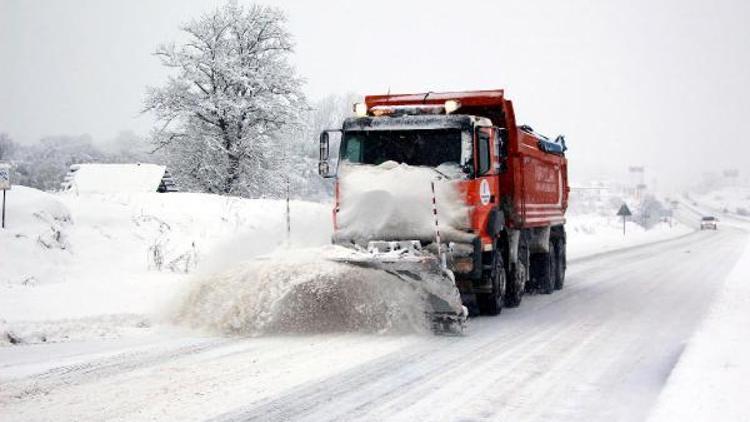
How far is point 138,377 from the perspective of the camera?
596cm

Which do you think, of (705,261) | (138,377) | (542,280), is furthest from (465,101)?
(705,261)

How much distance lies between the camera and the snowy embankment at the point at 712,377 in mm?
4953

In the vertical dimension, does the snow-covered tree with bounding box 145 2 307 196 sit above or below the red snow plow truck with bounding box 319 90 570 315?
above

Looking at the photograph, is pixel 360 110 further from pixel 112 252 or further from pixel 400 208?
pixel 112 252

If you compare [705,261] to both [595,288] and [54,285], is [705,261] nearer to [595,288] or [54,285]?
[595,288]

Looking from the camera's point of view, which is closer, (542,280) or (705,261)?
(542,280)

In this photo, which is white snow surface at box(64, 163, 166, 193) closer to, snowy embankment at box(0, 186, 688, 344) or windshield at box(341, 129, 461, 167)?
snowy embankment at box(0, 186, 688, 344)

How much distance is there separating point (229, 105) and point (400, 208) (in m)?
27.9

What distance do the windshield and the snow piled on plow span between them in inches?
81.2

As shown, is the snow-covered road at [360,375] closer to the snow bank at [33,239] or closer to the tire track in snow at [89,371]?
the tire track in snow at [89,371]

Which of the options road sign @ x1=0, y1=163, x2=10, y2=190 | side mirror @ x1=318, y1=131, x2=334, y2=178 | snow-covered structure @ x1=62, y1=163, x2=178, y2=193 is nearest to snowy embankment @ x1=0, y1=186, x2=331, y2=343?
road sign @ x1=0, y1=163, x2=10, y2=190

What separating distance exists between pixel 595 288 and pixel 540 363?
852 centimetres

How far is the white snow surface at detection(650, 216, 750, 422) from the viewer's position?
4953 mm

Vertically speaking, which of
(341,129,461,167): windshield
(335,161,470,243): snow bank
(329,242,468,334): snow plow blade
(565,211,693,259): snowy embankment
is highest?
(341,129,461,167): windshield
